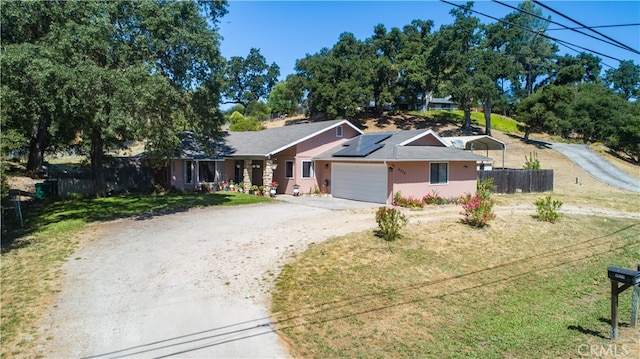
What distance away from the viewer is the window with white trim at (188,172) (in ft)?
86.1

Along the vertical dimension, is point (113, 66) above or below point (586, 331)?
above

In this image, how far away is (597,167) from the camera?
39.6 m

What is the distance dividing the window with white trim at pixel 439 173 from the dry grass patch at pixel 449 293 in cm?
620

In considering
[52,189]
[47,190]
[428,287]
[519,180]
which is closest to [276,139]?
[52,189]

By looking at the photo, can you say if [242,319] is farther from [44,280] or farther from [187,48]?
[187,48]

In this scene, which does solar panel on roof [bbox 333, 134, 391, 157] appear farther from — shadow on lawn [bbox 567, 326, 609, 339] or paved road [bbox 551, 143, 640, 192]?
paved road [bbox 551, 143, 640, 192]

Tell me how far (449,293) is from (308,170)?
1636cm

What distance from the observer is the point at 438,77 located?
55344 mm

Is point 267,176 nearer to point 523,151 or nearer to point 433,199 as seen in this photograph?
point 433,199

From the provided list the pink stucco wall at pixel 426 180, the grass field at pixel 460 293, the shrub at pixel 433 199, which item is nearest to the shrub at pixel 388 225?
the grass field at pixel 460 293

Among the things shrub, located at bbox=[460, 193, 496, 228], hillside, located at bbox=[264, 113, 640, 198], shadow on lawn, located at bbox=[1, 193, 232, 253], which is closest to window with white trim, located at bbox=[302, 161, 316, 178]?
shadow on lawn, located at bbox=[1, 193, 232, 253]

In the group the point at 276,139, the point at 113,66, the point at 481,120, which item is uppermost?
the point at 481,120

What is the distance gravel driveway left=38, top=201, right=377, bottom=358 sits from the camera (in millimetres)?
6848

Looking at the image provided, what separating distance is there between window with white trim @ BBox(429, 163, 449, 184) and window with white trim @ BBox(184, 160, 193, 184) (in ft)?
49.8
